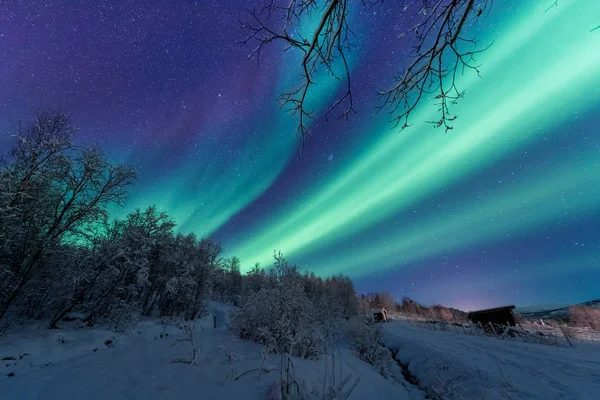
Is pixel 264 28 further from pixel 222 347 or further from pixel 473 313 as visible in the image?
pixel 473 313

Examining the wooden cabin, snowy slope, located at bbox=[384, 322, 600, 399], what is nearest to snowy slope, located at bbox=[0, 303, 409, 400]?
snowy slope, located at bbox=[384, 322, 600, 399]

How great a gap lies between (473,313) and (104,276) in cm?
3041

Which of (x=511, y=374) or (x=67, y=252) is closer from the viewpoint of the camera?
(x=511, y=374)

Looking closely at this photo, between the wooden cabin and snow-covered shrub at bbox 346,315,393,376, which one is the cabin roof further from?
snow-covered shrub at bbox 346,315,393,376

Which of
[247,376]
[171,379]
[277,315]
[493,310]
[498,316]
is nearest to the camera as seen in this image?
[171,379]

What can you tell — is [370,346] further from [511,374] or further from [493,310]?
[493,310]

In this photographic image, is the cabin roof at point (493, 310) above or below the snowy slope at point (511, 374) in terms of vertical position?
above

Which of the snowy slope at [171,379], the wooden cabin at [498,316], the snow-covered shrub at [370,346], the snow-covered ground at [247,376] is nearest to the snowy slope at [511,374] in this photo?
the snow-covered ground at [247,376]

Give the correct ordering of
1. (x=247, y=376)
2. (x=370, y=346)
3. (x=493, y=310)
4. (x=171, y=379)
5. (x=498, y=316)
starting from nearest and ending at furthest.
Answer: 1. (x=171, y=379)
2. (x=247, y=376)
3. (x=370, y=346)
4. (x=498, y=316)
5. (x=493, y=310)

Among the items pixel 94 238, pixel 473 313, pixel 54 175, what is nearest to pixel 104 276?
pixel 94 238

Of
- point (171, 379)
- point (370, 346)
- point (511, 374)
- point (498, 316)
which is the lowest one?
point (171, 379)

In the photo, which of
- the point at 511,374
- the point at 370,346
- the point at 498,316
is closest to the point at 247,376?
the point at 511,374

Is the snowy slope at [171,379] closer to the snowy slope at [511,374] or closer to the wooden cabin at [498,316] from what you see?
the snowy slope at [511,374]

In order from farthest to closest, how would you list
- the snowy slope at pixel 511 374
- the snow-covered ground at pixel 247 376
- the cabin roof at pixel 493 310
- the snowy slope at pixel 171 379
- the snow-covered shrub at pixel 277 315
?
the cabin roof at pixel 493 310, the snow-covered shrub at pixel 277 315, the snowy slope at pixel 511 374, the snow-covered ground at pixel 247 376, the snowy slope at pixel 171 379
